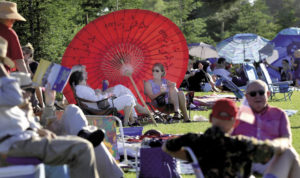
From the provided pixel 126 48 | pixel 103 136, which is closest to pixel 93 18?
pixel 126 48

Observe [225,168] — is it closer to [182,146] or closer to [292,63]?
[182,146]

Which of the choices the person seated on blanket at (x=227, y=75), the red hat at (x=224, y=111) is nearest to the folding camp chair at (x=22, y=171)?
the red hat at (x=224, y=111)

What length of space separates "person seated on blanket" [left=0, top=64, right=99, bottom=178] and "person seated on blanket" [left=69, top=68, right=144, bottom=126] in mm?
4498

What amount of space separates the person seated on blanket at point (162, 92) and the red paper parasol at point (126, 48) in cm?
12

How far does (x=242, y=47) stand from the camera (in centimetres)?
2412

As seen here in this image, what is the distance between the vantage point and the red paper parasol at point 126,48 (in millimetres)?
8562

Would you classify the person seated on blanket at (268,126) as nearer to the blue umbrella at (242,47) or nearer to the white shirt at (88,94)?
the white shirt at (88,94)

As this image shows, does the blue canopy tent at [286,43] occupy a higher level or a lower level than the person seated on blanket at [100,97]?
higher

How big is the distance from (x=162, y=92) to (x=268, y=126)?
5638mm

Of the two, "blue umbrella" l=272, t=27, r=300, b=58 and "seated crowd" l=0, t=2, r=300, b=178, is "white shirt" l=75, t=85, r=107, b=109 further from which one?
"blue umbrella" l=272, t=27, r=300, b=58

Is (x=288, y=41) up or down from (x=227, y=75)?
up

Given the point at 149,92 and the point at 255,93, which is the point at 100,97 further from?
the point at 255,93

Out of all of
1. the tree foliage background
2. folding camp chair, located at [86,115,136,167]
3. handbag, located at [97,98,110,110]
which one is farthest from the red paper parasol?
the tree foliage background

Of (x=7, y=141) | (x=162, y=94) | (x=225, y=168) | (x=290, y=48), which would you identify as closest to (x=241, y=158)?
(x=225, y=168)
